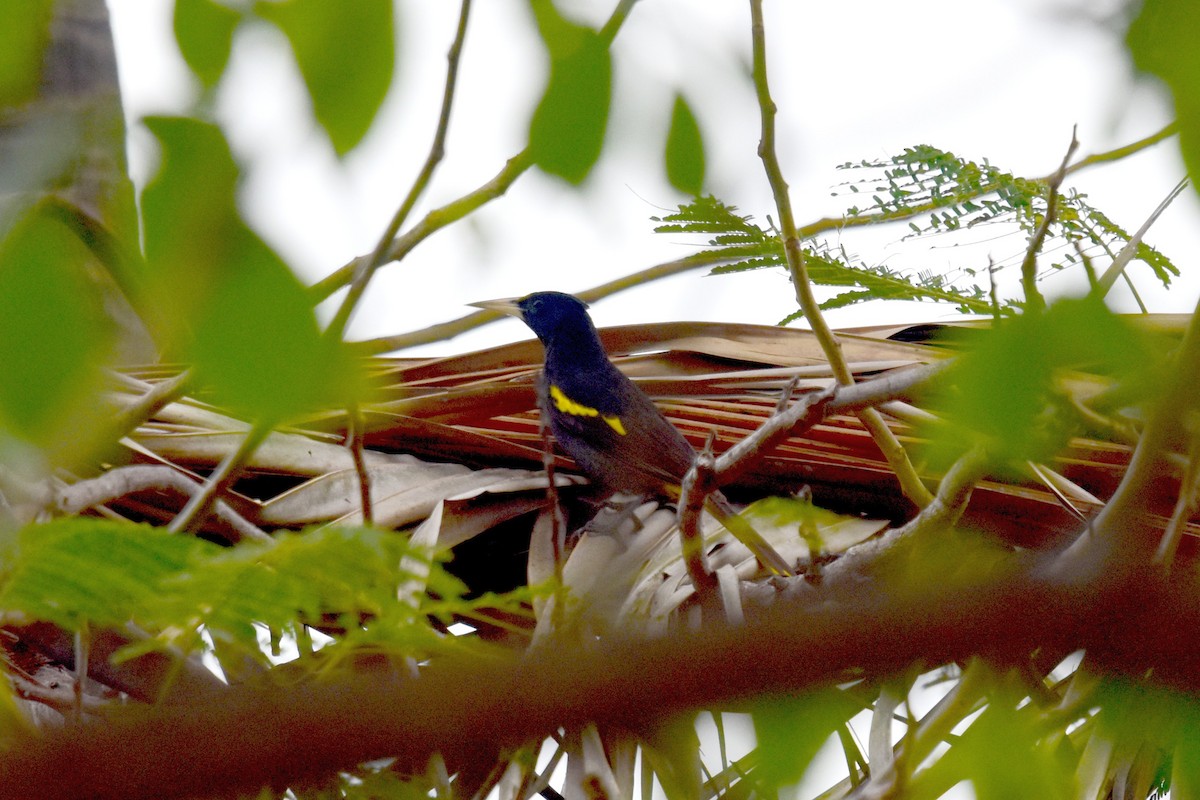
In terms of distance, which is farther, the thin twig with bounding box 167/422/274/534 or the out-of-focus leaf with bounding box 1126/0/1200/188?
the thin twig with bounding box 167/422/274/534

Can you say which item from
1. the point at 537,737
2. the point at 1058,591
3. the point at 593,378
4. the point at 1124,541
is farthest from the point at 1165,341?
the point at 593,378

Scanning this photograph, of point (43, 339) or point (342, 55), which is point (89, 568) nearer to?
point (43, 339)

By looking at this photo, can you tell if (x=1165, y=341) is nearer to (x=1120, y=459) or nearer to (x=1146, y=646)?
(x=1146, y=646)

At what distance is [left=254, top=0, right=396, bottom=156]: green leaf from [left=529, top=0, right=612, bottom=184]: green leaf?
0.16 m

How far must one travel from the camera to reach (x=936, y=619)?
1.90 ft

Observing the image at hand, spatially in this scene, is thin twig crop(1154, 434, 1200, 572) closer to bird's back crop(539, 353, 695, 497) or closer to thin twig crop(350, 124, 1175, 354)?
thin twig crop(350, 124, 1175, 354)

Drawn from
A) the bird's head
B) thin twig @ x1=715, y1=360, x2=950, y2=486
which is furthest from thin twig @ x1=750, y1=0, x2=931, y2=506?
the bird's head

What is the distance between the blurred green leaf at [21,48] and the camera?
986 mm

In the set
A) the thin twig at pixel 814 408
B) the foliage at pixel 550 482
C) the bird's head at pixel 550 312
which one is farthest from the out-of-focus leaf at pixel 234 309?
the bird's head at pixel 550 312

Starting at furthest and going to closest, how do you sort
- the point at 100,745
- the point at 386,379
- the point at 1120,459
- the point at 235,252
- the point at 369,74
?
the point at 386,379 → the point at 1120,459 → the point at 369,74 → the point at 235,252 → the point at 100,745

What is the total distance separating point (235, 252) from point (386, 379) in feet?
5.83

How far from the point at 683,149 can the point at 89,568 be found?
0.71 metres

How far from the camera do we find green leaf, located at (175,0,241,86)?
3.33 ft

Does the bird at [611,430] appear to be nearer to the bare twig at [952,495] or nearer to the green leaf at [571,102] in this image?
the bare twig at [952,495]
